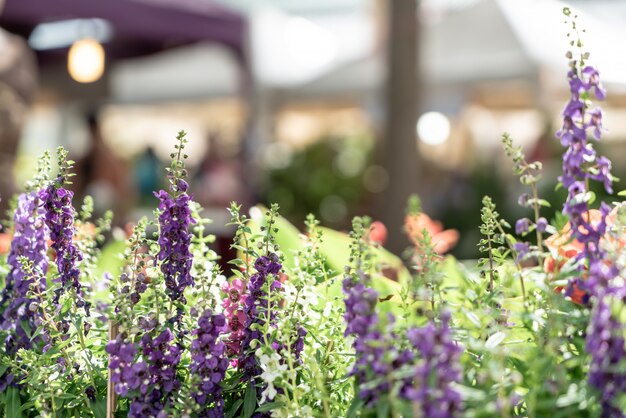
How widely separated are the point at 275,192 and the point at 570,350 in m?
6.52

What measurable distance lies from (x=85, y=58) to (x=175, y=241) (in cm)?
696

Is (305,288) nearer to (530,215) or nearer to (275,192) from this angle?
(530,215)

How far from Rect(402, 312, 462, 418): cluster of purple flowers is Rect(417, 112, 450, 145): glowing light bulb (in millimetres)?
10997

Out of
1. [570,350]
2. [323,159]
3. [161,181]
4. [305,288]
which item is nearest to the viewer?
[570,350]

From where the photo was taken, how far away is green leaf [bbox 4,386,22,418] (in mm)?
1420

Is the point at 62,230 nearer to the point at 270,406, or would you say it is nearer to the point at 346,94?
the point at 270,406

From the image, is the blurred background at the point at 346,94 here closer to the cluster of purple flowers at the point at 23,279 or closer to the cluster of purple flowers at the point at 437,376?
the cluster of purple flowers at the point at 23,279

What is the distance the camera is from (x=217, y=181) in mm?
7938

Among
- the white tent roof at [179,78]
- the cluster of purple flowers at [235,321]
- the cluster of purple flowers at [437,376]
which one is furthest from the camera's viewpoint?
the white tent roof at [179,78]

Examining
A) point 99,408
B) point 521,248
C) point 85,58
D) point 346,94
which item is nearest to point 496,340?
point 521,248

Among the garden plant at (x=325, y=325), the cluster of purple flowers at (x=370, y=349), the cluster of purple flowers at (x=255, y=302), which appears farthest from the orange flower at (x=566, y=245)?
the cluster of purple flowers at (x=255, y=302)

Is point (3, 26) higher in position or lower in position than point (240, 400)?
higher

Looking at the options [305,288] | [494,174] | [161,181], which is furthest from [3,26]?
[305,288]

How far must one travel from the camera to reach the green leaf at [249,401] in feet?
4.31
